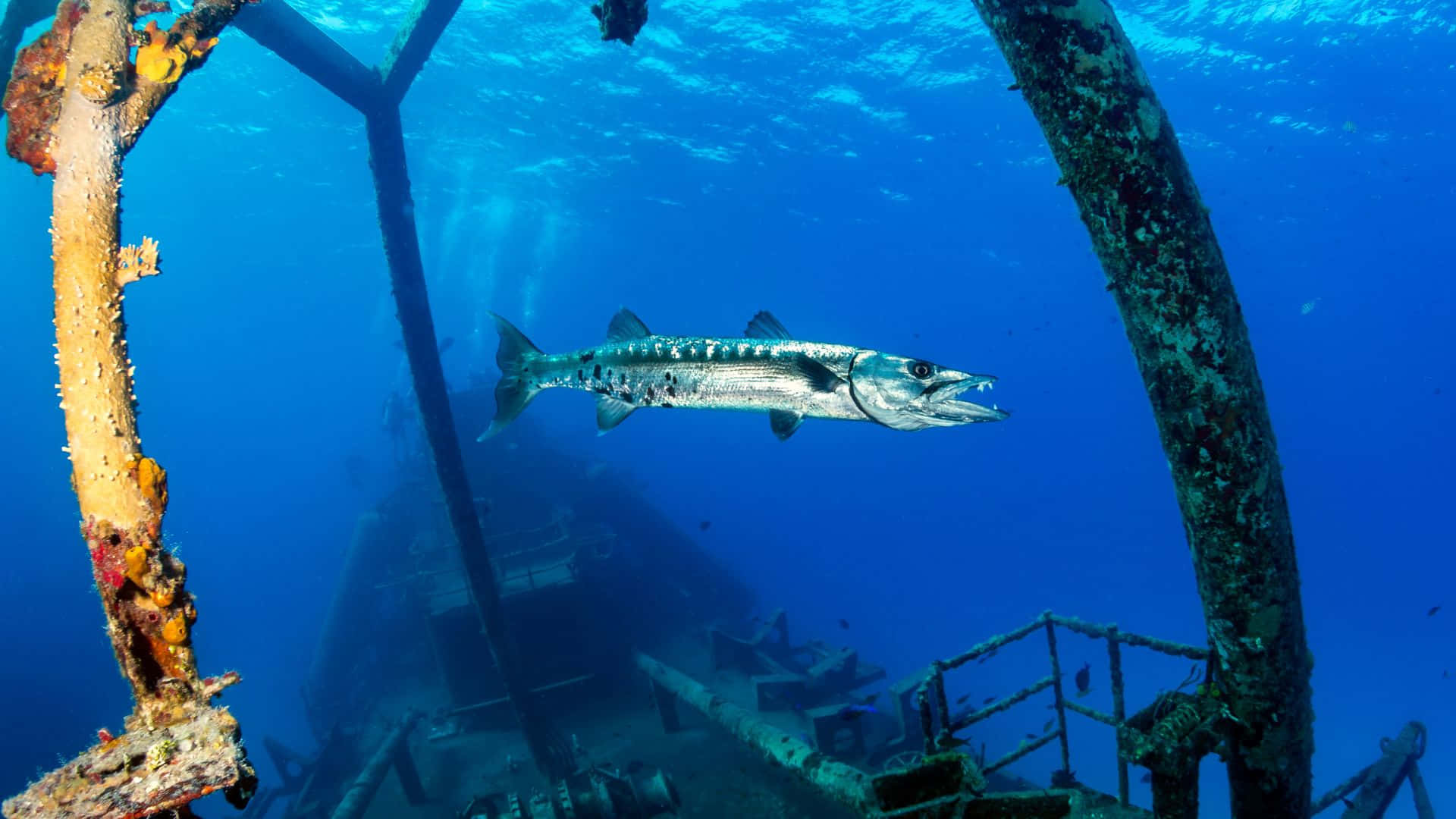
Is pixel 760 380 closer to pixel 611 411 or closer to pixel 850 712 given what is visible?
pixel 611 411

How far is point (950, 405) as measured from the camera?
2086 millimetres

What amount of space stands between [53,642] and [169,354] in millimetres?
82890

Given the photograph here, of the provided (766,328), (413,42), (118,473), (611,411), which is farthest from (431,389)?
(766,328)

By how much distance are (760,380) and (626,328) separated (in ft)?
2.54

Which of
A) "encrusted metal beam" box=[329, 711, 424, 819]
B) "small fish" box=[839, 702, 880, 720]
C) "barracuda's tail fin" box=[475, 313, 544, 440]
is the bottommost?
"encrusted metal beam" box=[329, 711, 424, 819]

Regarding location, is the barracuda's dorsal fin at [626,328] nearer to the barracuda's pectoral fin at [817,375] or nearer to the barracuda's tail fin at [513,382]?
the barracuda's tail fin at [513,382]

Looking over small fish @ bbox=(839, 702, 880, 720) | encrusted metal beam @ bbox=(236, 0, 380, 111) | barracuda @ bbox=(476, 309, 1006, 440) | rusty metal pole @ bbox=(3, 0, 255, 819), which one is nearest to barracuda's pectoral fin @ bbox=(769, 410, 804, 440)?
barracuda @ bbox=(476, 309, 1006, 440)

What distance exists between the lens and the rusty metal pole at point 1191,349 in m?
2.86

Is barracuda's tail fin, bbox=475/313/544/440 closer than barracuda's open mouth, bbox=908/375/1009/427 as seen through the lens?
No

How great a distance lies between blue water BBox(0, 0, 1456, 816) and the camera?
2412 cm

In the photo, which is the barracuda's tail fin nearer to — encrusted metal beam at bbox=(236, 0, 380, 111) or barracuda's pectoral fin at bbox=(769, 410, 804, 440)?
barracuda's pectoral fin at bbox=(769, 410, 804, 440)

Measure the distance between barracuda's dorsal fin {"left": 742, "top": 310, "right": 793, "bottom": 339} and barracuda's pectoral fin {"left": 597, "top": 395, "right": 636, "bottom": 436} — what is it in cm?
57

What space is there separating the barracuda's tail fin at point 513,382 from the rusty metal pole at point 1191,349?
8.77 feet

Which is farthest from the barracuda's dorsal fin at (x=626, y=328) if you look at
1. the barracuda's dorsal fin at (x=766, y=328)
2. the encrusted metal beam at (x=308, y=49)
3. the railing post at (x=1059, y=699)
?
the encrusted metal beam at (x=308, y=49)
